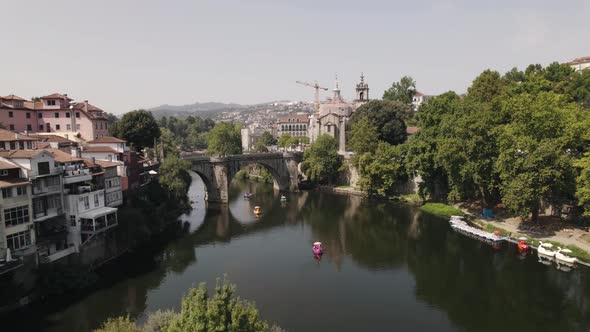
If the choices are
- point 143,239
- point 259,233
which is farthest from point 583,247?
point 143,239

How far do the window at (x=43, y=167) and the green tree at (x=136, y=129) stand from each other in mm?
30074

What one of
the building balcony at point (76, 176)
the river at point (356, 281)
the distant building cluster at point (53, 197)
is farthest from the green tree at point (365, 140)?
the building balcony at point (76, 176)

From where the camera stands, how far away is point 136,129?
62750 mm

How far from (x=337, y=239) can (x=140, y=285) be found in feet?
72.1

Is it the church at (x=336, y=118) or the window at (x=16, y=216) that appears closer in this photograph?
the window at (x=16, y=216)

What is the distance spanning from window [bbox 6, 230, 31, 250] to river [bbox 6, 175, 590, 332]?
4.82m

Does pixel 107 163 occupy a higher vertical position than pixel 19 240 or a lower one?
higher

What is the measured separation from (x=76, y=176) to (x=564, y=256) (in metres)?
41.7

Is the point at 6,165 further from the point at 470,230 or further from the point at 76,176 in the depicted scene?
the point at 470,230

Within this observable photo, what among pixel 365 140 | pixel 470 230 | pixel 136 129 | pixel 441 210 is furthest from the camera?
pixel 365 140

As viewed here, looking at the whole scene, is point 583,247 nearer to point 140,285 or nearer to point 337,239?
point 337,239

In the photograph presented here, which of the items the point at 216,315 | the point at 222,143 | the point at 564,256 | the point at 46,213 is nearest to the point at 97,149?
the point at 46,213

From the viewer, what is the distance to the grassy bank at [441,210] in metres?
55.6

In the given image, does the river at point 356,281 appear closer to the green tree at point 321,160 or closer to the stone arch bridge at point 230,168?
the stone arch bridge at point 230,168
